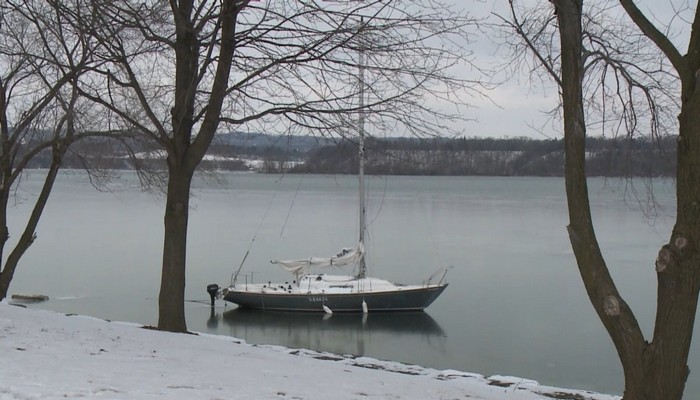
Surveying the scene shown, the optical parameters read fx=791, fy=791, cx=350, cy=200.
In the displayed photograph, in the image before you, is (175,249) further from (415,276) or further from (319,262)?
(415,276)

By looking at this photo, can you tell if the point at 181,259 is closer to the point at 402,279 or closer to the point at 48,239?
the point at 402,279

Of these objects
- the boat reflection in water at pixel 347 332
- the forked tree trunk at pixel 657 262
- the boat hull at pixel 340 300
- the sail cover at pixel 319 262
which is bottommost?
the boat reflection in water at pixel 347 332

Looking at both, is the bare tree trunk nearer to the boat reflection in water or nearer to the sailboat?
the boat reflection in water

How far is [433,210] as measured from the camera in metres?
59.3

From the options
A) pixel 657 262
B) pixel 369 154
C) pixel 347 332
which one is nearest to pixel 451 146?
pixel 369 154

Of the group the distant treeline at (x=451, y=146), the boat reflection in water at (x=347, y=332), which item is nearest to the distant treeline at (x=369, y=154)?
the distant treeline at (x=451, y=146)

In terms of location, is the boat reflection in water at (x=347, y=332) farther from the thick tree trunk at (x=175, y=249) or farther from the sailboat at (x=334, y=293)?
the thick tree trunk at (x=175, y=249)

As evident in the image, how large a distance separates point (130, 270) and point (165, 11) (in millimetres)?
21928

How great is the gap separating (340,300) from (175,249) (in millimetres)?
15967

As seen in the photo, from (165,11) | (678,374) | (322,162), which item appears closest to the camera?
(678,374)

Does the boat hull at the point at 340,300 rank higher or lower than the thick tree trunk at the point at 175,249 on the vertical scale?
lower

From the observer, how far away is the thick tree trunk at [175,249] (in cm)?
966

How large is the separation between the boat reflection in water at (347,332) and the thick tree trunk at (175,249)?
922 cm

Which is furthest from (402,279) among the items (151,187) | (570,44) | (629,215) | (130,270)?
(629,215)
